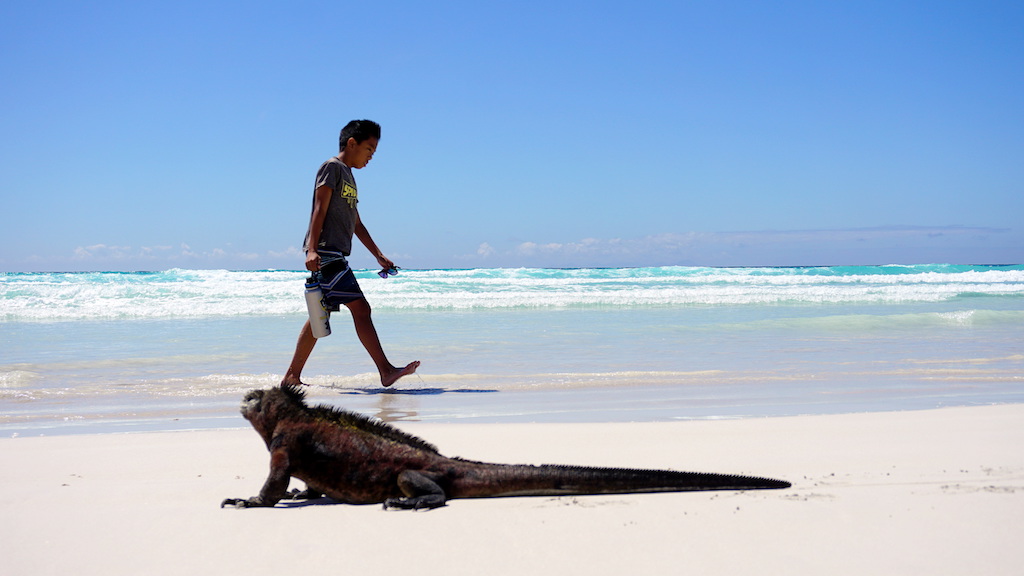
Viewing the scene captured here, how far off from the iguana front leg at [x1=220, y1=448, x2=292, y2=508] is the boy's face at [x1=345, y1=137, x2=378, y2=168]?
323 centimetres

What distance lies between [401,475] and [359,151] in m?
3.44

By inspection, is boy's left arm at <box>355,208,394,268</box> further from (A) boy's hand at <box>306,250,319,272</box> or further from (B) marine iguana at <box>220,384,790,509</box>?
(B) marine iguana at <box>220,384,790,509</box>

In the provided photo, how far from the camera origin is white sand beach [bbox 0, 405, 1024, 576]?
2.13 metres

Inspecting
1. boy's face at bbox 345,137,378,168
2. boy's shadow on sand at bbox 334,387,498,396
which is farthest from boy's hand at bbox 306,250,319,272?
boy's shadow on sand at bbox 334,387,498,396

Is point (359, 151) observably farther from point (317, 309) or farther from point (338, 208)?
point (317, 309)

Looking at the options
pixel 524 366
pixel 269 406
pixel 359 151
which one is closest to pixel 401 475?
pixel 269 406

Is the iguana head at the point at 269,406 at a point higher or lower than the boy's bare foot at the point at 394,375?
higher

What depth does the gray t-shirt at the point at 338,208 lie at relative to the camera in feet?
17.8

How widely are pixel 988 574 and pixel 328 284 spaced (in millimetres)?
4514

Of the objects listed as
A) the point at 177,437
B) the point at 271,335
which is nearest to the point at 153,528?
the point at 177,437

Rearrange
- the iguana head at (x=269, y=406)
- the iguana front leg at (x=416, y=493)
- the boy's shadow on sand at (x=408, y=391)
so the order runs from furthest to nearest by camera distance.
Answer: the boy's shadow on sand at (x=408, y=391) → the iguana head at (x=269, y=406) → the iguana front leg at (x=416, y=493)

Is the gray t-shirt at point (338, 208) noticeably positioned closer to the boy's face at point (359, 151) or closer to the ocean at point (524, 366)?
the boy's face at point (359, 151)

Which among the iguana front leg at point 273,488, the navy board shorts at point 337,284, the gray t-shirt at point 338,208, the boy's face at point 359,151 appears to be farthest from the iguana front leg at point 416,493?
the boy's face at point 359,151

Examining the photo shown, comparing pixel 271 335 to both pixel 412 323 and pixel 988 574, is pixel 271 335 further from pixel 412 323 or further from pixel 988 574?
pixel 988 574
